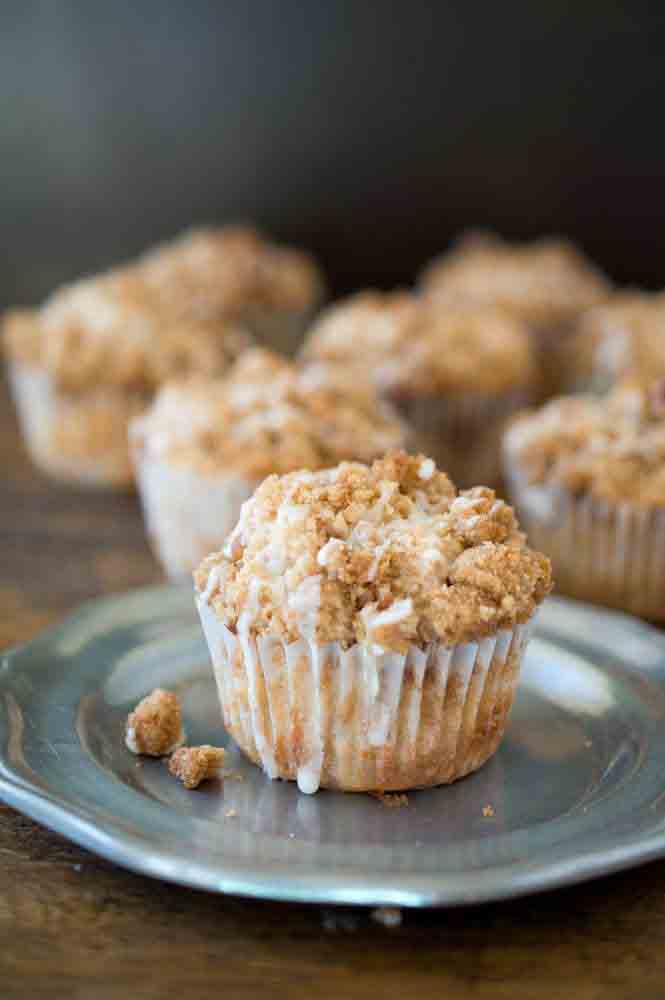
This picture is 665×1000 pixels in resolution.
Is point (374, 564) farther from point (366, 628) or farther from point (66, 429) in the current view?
point (66, 429)

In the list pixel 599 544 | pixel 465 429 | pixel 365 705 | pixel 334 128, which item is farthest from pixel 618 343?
pixel 365 705

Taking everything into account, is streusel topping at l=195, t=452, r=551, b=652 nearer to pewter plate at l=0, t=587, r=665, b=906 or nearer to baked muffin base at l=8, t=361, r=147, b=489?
pewter plate at l=0, t=587, r=665, b=906

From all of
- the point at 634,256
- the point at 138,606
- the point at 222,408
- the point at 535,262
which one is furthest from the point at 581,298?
the point at 138,606

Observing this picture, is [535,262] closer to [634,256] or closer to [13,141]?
[634,256]

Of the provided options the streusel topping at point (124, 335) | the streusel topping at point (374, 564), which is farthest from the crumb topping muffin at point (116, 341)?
the streusel topping at point (374, 564)

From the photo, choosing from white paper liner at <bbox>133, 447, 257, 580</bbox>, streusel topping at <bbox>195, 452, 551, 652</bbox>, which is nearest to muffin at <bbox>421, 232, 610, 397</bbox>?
white paper liner at <bbox>133, 447, 257, 580</bbox>
